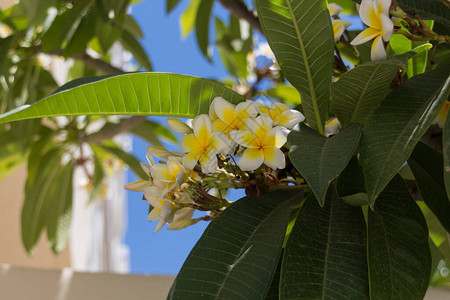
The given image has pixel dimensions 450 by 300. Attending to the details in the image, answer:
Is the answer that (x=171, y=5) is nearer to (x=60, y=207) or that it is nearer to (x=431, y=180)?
(x=60, y=207)

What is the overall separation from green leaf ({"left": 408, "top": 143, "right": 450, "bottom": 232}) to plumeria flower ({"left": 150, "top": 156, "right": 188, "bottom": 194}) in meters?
0.23

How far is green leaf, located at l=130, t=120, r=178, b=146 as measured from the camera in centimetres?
154

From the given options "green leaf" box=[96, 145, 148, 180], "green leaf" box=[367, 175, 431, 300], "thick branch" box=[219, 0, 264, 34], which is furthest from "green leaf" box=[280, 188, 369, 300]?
"green leaf" box=[96, 145, 148, 180]

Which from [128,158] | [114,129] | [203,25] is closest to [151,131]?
[128,158]

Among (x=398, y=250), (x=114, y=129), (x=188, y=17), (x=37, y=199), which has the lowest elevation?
(x=398, y=250)

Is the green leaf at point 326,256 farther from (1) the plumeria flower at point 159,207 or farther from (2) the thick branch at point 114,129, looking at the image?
(2) the thick branch at point 114,129

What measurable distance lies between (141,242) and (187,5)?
3.36m

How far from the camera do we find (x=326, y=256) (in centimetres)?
45

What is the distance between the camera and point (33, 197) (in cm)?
153

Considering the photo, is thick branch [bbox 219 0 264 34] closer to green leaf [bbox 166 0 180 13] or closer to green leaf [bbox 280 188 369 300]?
green leaf [bbox 166 0 180 13]

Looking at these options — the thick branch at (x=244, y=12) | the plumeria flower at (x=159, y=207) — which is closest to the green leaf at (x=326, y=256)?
the plumeria flower at (x=159, y=207)

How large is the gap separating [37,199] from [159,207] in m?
1.13

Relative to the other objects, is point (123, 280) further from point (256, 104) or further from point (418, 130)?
point (418, 130)

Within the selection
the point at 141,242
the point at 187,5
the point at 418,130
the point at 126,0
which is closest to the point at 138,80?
the point at 418,130
